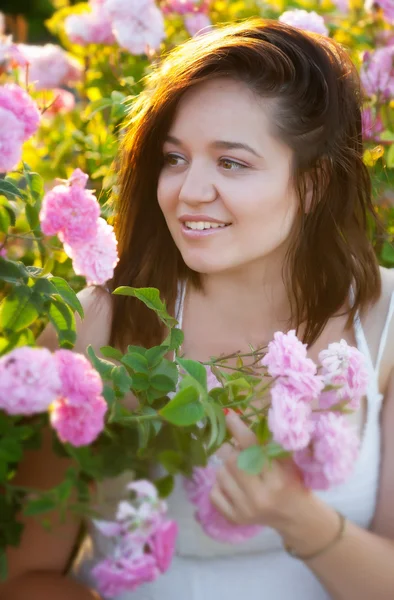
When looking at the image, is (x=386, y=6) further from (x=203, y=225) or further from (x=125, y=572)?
(x=125, y=572)

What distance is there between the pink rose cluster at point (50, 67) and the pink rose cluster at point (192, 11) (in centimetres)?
35

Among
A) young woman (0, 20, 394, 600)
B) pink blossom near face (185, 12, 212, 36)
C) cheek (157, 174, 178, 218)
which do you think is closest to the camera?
young woman (0, 20, 394, 600)

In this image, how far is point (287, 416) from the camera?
108 cm

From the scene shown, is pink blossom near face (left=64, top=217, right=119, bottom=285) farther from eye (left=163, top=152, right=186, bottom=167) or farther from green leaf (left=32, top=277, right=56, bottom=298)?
eye (left=163, top=152, right=186, bottom=167)

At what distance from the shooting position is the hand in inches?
45.7

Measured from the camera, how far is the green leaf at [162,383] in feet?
4.13

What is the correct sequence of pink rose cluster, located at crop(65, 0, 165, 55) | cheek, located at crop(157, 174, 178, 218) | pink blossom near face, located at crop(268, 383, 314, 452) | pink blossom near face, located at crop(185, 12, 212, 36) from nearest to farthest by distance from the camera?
pink blossom near face, located at crop(268, 383, 314, 452)
cheek, located at crop(157, 174, 178, 218)
pink rose cluster, located at crop(65, 0, 165, 55)
pink blossom near face, located at crop(185, 12, 212, 36)

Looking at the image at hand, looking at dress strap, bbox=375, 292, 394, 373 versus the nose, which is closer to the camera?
the nose

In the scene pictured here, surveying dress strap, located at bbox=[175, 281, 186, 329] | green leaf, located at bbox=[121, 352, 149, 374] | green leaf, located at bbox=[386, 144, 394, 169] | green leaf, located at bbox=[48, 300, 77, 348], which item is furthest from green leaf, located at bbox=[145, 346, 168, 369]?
green leaf, located at bbox=[386, 144, 394, 169]

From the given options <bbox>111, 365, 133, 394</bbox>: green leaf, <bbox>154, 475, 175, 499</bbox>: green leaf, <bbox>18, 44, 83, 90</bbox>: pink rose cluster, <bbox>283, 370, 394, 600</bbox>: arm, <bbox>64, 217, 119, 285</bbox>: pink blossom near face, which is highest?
<bbox>18, 44, 83, 90</bbox>: pink rose cluster

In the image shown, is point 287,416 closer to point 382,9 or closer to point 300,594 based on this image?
point 300,594

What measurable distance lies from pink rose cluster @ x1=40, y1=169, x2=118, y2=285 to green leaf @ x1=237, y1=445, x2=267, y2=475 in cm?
33

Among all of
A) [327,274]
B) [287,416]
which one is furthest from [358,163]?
[287,416]

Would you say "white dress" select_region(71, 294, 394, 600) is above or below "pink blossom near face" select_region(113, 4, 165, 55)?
below
